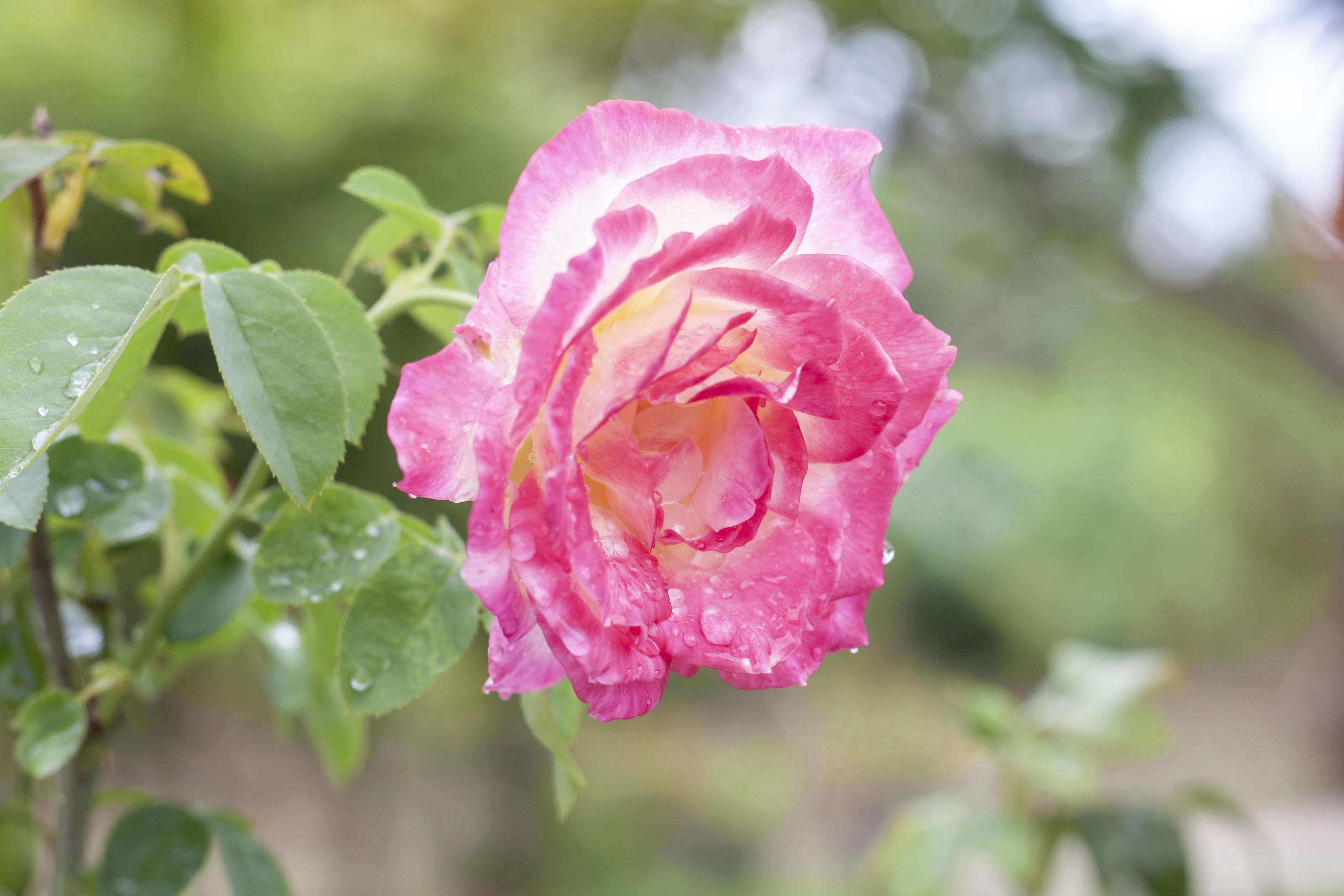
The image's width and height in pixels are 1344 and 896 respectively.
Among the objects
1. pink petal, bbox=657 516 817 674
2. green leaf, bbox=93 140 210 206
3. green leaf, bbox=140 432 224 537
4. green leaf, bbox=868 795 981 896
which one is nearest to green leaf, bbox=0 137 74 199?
green leaf, bbox=93 140 210 206

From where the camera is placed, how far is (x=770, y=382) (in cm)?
23

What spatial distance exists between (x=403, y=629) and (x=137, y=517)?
127 millimetres

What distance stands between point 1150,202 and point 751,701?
2290 mm

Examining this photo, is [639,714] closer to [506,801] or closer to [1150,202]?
[506,801]

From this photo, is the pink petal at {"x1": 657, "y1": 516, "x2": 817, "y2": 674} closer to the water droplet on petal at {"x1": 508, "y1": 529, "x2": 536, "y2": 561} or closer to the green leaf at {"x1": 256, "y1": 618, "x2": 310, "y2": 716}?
the water droplet on petal at {"x1": 508, "y1": 529, "x2": 536, "y2": 561}

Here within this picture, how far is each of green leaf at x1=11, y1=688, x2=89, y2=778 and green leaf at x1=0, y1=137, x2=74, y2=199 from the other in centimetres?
15

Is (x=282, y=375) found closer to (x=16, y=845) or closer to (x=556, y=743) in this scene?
(x=556, y=743)

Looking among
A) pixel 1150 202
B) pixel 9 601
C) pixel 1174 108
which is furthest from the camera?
pixel 1150 202

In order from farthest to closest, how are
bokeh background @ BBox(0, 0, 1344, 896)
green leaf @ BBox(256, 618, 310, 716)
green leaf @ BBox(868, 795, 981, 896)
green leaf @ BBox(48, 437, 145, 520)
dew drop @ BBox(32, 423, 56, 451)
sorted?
bokeh background @ BBox(0, 0, 1344, 896) < green leaf @ BBox(868, 795, 981, 896) < green leaf @ BBox(256, 618, 310, 716) < green leaf @ BBox(48, 437, 145, 520) < dew drop @ BBox(32, 423, 56, 451)

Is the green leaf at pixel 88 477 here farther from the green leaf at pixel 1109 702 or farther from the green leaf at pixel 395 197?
the green leaf at pixel 1109 702

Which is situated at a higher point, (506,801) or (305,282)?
(305,282)

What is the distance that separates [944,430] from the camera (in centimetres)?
332

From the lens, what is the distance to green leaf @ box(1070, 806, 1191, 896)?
19.2 inches

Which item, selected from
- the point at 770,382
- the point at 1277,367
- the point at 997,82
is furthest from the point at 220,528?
the point at 1277,367
